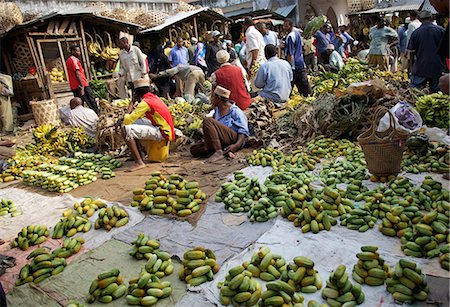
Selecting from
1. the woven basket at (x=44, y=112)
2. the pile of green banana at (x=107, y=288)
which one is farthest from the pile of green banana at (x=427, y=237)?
the woven basket at (x=44, y=112)

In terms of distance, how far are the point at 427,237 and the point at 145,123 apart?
4544 millimetres

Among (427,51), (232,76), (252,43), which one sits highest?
(252,43)

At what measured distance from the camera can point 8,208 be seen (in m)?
4.80

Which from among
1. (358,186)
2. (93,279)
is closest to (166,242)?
(93,279)

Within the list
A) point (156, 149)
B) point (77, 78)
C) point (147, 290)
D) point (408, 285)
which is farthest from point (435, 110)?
point (77, 78)

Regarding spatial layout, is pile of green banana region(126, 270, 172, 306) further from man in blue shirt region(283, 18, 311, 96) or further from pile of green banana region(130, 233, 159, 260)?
man in blue shirt region(283, 18, 311, 96)

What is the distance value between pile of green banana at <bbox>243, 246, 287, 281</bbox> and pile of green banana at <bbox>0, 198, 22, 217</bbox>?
10.8 feet

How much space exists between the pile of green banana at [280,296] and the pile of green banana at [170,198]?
5.81 feet

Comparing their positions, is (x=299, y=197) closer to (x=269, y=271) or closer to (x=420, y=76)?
(x=269, y=271)

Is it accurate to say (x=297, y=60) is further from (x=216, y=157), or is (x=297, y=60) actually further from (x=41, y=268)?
(x=41, y=268)

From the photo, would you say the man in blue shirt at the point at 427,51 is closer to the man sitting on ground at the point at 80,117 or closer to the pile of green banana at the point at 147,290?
the pile of green banana at the point at 147,290

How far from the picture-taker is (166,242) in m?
3.66

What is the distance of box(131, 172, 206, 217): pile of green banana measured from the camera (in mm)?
4238

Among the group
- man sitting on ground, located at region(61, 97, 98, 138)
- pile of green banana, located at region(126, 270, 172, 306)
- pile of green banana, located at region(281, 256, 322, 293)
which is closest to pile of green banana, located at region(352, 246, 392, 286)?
pile of green banana, located at region(281, 256, 322, 293)
